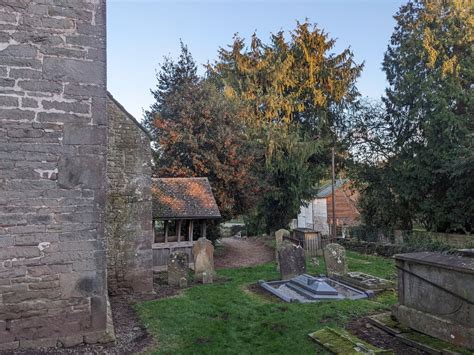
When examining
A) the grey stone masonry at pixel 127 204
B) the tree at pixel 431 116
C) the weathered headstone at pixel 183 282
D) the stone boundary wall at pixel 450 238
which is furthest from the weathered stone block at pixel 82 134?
the stone boundary wall at pixel 450 238

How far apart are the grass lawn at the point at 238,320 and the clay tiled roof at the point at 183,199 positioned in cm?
420

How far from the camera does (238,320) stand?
7.85 metres

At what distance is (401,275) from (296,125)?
56.6 ft

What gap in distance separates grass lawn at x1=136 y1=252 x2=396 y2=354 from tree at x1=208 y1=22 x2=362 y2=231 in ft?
40.1

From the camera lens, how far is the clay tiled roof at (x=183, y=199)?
14586 mm

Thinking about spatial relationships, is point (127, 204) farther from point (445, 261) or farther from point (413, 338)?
point (445, 261)

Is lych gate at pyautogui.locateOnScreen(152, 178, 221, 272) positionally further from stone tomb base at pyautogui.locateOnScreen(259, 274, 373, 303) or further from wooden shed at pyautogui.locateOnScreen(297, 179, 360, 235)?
wooden shed at pyautogui.locateOnScreen(297, 179, 360, 235)

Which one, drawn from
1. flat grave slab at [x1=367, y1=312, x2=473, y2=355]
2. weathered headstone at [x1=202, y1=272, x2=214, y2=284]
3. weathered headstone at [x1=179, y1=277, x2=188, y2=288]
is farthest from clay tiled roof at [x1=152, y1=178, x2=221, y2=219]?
flat grave slab at [x1=367, y1=312, x2=473, y2=355]

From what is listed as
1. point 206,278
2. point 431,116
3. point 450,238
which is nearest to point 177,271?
point 206,278

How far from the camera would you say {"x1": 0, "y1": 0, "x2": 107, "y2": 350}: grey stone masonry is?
18.8ft

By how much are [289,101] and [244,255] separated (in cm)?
1019

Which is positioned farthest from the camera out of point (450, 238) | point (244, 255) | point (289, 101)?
point (289, 101)

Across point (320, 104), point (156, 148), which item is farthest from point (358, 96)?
point (156, 148)

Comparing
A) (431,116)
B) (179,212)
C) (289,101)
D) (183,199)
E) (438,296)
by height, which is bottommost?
(438,296)
